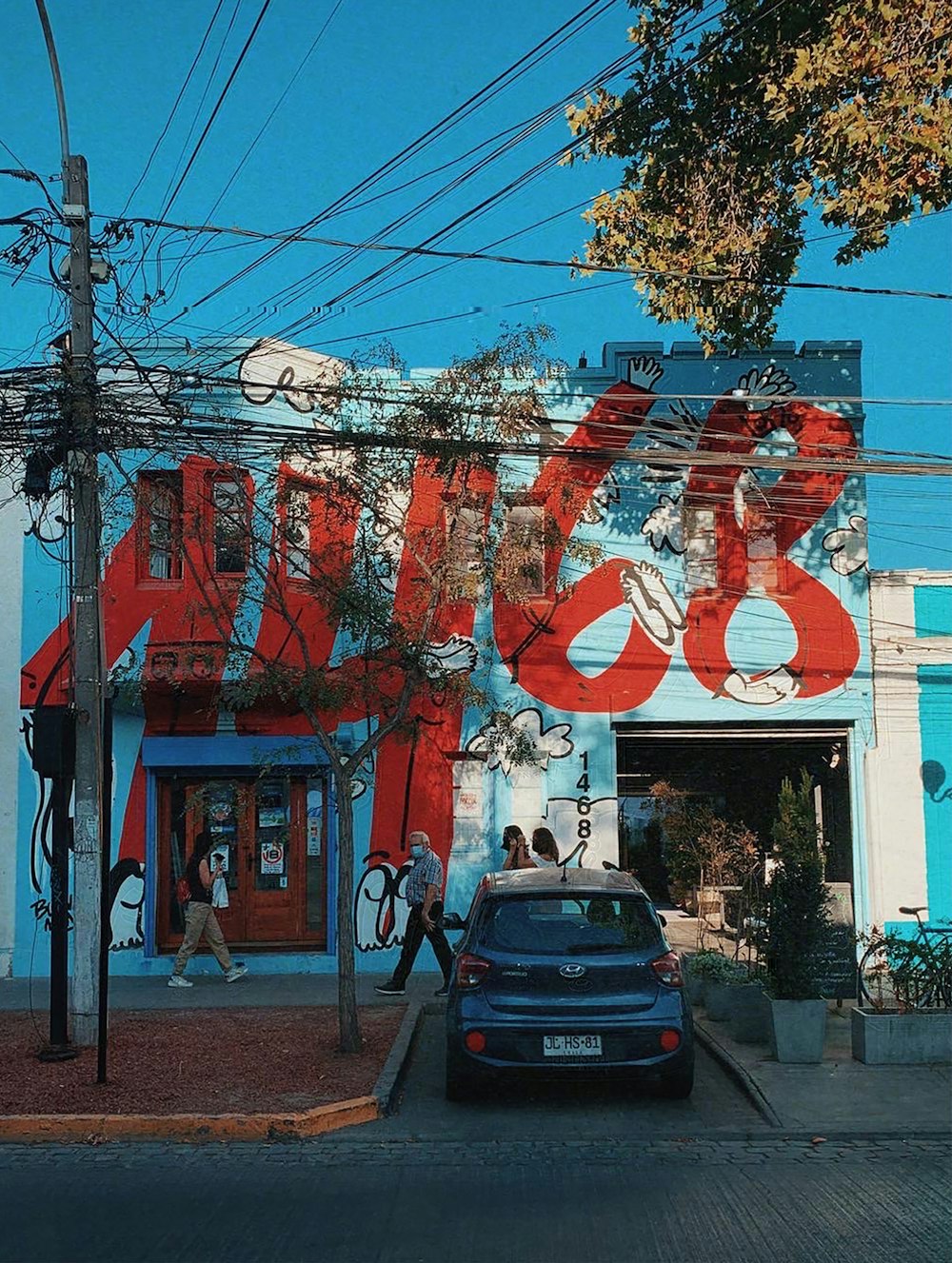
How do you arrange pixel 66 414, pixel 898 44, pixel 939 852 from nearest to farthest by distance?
1. pixel 898 44
2. pixel 66 414
3. pixel 939 852

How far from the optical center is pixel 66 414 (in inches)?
426

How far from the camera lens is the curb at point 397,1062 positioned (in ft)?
29.0

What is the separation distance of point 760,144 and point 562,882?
6.22 metres

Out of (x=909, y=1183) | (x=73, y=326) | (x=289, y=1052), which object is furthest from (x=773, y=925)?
(x=73, y=326)

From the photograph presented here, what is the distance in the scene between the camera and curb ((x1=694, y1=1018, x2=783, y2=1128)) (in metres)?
8.59

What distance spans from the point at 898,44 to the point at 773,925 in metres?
6.78

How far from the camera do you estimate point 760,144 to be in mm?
10438

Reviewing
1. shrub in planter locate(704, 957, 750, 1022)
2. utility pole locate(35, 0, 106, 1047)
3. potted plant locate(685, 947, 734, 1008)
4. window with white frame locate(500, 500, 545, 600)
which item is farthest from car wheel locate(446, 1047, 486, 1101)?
window with white frame locate(500, 500, 545, 600)

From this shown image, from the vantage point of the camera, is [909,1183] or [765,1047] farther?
[765,1047]

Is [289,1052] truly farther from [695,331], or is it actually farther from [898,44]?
[898,44]

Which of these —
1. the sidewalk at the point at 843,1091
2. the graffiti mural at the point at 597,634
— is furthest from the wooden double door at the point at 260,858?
the sidewalk at the point at 843,1091

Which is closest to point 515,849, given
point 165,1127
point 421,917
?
point 421,917

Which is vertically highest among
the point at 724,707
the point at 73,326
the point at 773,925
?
the point at 73,326

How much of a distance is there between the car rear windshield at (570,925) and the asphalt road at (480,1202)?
1.36m
